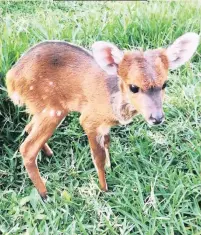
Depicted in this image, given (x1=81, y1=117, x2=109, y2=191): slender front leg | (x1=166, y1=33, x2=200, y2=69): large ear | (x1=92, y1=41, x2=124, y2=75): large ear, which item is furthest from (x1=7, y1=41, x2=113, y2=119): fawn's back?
(x1=166, y1=33, x2=200, y2=69): large ear

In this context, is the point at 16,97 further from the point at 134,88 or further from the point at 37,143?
the point at 134,88

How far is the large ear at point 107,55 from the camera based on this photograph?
2.57m

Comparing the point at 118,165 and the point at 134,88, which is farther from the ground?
the point at 134,88

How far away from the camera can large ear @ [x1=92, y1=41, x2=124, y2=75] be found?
257 cm

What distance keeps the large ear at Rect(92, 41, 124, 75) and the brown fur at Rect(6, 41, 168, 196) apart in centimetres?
15

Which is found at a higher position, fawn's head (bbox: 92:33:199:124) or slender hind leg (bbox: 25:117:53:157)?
fawn's head (bbox: 92:33:199:124)

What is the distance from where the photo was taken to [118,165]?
313 cm

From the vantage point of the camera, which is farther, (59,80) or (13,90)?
(13,90)

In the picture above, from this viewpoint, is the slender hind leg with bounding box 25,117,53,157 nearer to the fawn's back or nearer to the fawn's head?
the fawn's back

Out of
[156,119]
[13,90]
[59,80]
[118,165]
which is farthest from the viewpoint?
[118,165]

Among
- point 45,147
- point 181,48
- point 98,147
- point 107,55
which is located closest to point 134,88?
point 107,55

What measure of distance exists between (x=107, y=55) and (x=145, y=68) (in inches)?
8.7

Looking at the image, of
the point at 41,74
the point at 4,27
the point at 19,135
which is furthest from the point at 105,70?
the point at 4,27

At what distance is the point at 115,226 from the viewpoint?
9.12 ft
